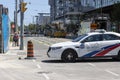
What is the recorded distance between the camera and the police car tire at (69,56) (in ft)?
71.4

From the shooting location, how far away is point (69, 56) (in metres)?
21.8

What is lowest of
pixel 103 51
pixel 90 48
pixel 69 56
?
pixel 69 56

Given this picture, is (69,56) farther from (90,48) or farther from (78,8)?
(78,8)

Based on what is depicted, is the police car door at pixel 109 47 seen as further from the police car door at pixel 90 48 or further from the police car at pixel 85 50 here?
the police car door at pixel 90 48

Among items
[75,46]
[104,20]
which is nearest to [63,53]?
[75,46]

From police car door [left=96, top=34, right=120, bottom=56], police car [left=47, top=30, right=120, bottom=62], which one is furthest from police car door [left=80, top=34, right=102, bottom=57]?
police car door [left=96, top=34, right=120, bottom=56]

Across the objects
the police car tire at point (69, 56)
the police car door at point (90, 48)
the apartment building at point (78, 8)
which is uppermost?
the apartment building at point (78, 8)

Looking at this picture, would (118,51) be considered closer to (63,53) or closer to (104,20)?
(63,53)

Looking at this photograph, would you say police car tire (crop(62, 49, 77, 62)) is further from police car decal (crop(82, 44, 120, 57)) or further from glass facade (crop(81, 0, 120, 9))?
glass facade (crop(81, 0, 120, 9))

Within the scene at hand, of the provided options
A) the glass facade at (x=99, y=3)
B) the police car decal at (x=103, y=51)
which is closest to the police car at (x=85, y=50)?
the police car decal at (x=103, y=51)

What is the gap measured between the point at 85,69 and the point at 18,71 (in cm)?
296

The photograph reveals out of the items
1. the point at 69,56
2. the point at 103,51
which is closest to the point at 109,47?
the point at 103,51

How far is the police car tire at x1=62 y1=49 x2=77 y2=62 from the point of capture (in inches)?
856

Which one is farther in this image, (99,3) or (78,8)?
(78,8)
